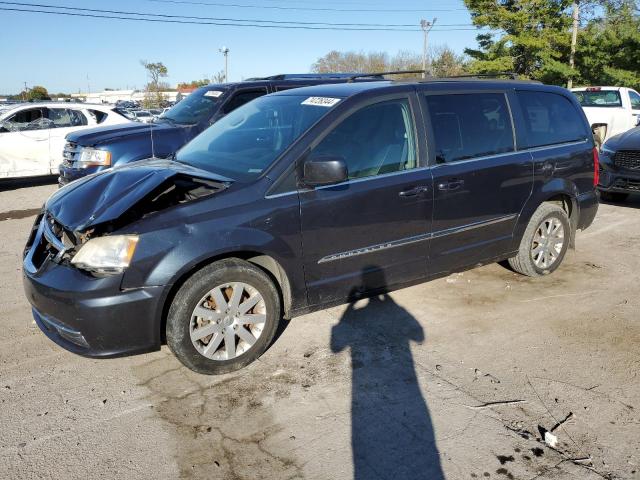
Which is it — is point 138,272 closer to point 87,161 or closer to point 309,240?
point 309,240

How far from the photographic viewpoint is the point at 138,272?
3.00m

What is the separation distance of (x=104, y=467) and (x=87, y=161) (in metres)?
5.31

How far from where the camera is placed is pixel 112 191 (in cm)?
347

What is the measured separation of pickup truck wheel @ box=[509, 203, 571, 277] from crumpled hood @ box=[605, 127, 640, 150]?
146 inches

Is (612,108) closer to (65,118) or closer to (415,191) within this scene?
(415,191)

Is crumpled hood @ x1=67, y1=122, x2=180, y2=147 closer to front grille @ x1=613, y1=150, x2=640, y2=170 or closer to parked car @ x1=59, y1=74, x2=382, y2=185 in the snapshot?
parked car @ x1=59, y1=74, x2=382, y2=185

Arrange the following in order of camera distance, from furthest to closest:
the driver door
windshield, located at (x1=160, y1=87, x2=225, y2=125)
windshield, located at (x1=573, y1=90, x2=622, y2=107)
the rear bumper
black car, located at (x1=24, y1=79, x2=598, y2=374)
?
1. windshield, located at (x1=573, y1=90, x2=622, y2=107)
2. the driver door
3. windshield, located at (x1=160, y1=87, x2=225, y2=125)
4. the rear bumper
5. black car, located at (x1=24, y1=79, x2=598, y2=374)

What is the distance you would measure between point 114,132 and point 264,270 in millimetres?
4797

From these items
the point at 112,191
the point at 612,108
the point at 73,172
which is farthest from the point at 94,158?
the point at 612,108

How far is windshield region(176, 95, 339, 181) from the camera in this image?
3676 millimetres

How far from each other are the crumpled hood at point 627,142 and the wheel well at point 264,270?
22.1ft

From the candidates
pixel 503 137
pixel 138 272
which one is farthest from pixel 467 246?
pixel 138 272

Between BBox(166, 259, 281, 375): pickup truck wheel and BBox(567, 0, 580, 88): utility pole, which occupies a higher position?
BBox(567, 0, 580, 88): utility pole

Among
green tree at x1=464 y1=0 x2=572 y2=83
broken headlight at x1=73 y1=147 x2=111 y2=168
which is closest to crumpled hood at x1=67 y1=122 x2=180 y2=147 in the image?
broken headlight at x1=73 y1=147 x2=111 y2=168
